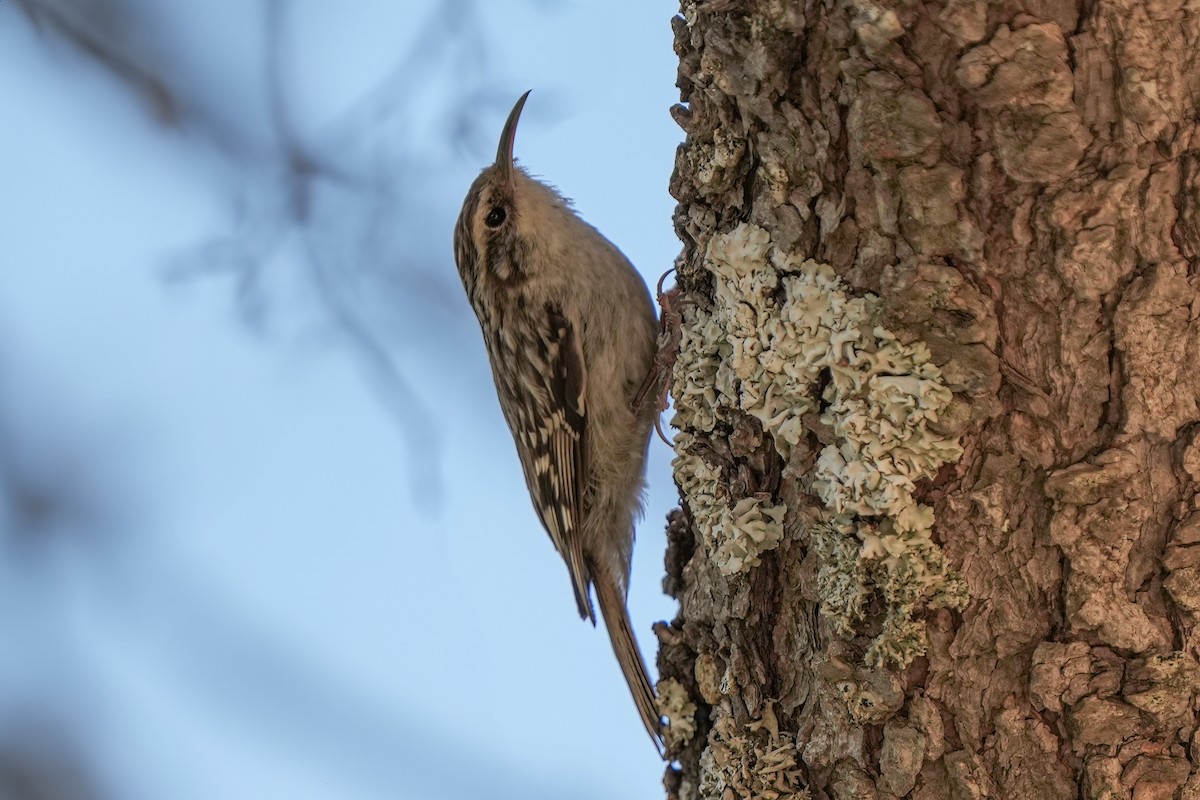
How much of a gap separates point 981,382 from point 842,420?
20 centimetres

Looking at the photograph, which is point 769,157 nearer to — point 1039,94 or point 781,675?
point 1039,94

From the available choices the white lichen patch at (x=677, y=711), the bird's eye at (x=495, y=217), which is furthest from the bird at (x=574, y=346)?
the white lichen patch at (x=677, y=711)

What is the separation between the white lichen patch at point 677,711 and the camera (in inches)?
75.3

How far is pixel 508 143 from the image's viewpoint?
2.94 metres

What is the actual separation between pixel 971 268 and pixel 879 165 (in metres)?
0.18

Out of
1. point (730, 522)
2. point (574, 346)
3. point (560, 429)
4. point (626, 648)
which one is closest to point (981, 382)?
point (730, 522)

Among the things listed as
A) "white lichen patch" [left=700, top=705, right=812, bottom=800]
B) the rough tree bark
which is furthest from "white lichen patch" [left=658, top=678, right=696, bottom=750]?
the rough tree bark

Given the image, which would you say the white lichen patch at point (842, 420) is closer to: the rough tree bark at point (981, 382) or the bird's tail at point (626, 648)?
the rough tree bark at point (981, 382)

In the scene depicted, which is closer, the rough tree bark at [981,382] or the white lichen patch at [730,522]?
the rough tree bark at [981,382]

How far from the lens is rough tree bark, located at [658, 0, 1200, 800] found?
4.50 feet

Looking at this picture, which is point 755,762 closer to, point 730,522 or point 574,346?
point 730,522

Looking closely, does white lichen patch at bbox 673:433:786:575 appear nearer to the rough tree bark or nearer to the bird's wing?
the rough tree bark

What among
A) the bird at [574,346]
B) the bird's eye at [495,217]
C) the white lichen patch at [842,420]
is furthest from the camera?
the bird's eye at [495,217]

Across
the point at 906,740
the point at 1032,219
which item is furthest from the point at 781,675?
the point at 1032,219
